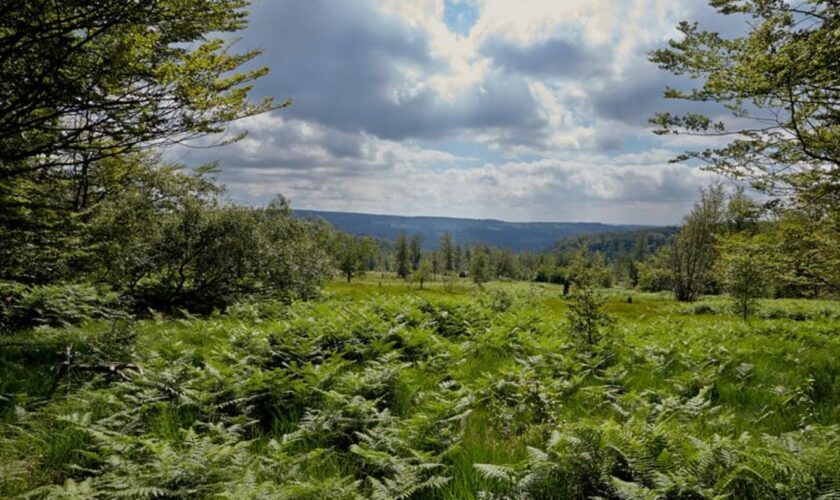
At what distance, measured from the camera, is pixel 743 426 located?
5285 mm

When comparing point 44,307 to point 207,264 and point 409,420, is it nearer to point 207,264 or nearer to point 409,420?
point 207,264

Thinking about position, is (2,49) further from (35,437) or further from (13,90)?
(35,437)

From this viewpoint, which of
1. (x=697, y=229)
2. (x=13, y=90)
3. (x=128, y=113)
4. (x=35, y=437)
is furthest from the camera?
(x=697, y=229)

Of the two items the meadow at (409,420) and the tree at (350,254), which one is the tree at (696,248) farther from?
the tree at (350,254)

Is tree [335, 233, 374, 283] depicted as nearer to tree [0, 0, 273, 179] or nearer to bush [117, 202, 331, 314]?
bush [117, 202, 331, 314]

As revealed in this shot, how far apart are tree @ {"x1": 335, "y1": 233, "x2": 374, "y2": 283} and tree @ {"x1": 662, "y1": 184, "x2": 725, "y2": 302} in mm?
56740

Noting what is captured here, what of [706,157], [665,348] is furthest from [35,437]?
[706,157]

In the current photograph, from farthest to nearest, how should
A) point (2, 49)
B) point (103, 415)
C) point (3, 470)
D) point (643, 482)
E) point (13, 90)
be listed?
1. point (13, 90)
2. point (2, 49)
3. point (103, 415)
4. point (3, 470)
5. point (643, 482)

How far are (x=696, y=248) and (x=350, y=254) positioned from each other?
63803 millimetres

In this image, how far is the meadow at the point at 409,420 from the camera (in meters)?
3.51

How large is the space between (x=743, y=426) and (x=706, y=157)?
23.7 ft

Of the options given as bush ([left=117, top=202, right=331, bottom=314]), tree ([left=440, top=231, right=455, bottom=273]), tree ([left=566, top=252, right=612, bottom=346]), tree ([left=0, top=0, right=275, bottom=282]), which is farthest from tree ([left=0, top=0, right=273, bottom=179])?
tree ([left=440, top=231, right=455, bottom=273])

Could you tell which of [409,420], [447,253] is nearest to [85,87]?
[409,420]

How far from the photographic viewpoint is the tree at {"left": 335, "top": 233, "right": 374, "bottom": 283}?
3686 inches
